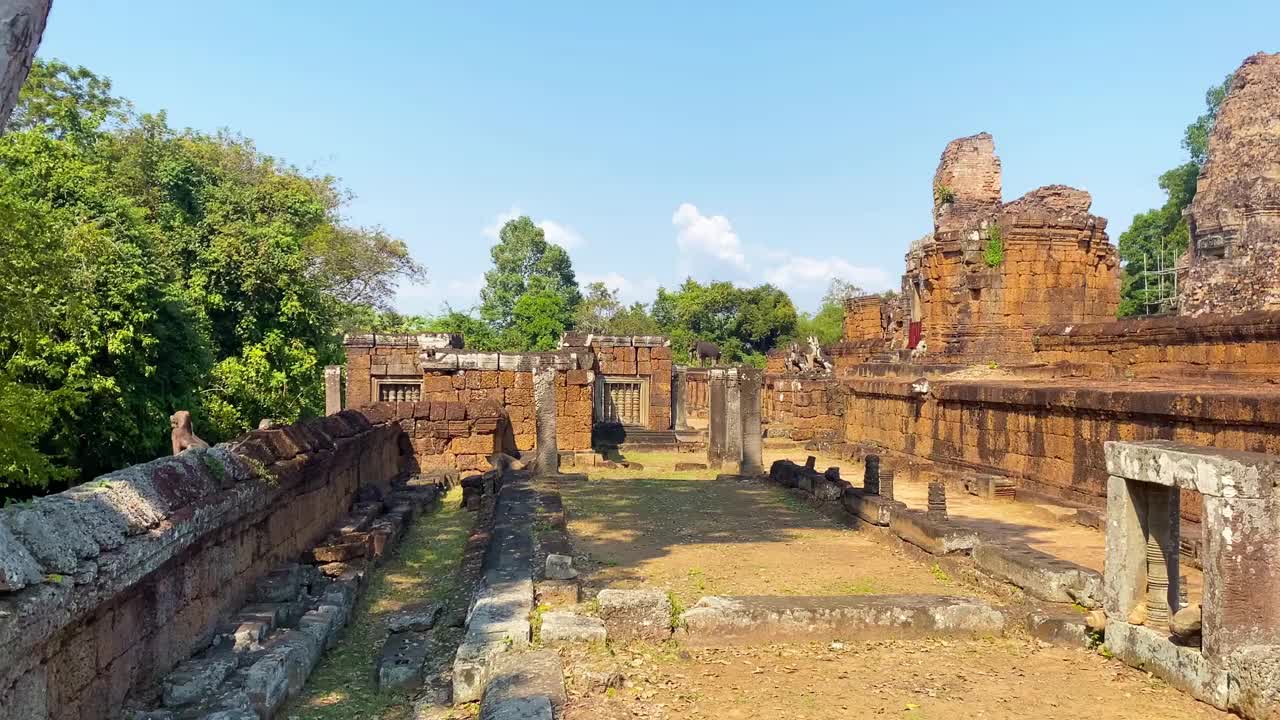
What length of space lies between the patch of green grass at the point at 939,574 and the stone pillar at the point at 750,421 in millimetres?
8023

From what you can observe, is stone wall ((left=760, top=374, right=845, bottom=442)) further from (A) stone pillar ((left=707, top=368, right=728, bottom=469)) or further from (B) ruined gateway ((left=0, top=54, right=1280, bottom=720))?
(A) stone pillar ((left=707, top=368, right=728, bottom=469))

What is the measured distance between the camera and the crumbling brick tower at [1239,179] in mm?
20562

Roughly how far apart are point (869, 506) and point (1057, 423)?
4373 millimetres

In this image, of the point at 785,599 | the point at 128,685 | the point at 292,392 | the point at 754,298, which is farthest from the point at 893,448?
the point at 754,298

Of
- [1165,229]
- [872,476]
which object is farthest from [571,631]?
[1165,229]

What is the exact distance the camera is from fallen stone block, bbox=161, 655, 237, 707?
15.2ft

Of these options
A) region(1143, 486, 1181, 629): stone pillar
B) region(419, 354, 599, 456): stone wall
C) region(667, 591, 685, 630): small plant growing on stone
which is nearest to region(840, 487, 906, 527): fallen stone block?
region(667, 591, 685, 630): small plant growing on stone

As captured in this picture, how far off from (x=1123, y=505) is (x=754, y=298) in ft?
168

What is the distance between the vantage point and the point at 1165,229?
48.1 meters

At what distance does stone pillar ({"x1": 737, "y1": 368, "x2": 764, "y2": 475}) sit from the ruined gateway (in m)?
0.06

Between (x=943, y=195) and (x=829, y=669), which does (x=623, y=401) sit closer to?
(x=943, y=195)

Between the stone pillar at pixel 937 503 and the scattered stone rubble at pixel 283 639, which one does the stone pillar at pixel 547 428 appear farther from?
the stone pillar at pixel 937 503

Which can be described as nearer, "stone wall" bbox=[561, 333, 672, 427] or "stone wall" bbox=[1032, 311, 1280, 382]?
"stone wall" bbox=[1032, 311, 1280, 382]

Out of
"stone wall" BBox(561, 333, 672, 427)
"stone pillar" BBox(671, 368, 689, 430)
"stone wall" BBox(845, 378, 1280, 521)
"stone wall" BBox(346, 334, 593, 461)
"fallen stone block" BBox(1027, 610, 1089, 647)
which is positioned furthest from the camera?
"stone pillar" BBox(671, 368, 689, 430)
